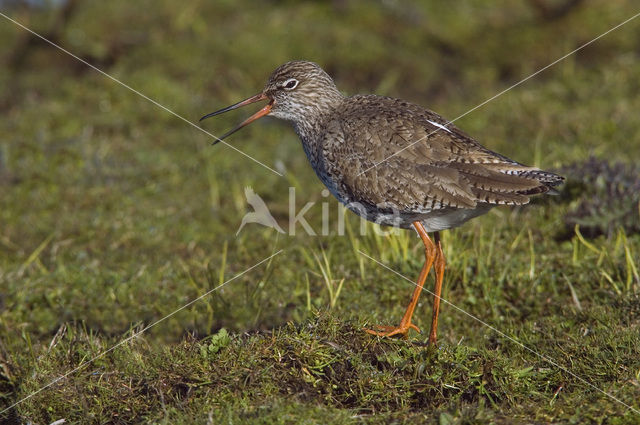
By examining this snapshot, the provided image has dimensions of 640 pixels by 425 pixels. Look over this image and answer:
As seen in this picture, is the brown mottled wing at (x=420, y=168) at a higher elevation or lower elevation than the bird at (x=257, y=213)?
higher

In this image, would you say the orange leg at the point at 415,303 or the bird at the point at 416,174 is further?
the bird at the point at 416,174

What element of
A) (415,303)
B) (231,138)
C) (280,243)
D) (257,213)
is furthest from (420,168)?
(231,138)

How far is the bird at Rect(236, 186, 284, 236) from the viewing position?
7078 millimetres

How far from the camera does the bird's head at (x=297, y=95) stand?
18.5ft

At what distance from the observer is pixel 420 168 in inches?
190

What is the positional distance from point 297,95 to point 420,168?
133cm

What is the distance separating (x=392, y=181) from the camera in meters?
4.84
